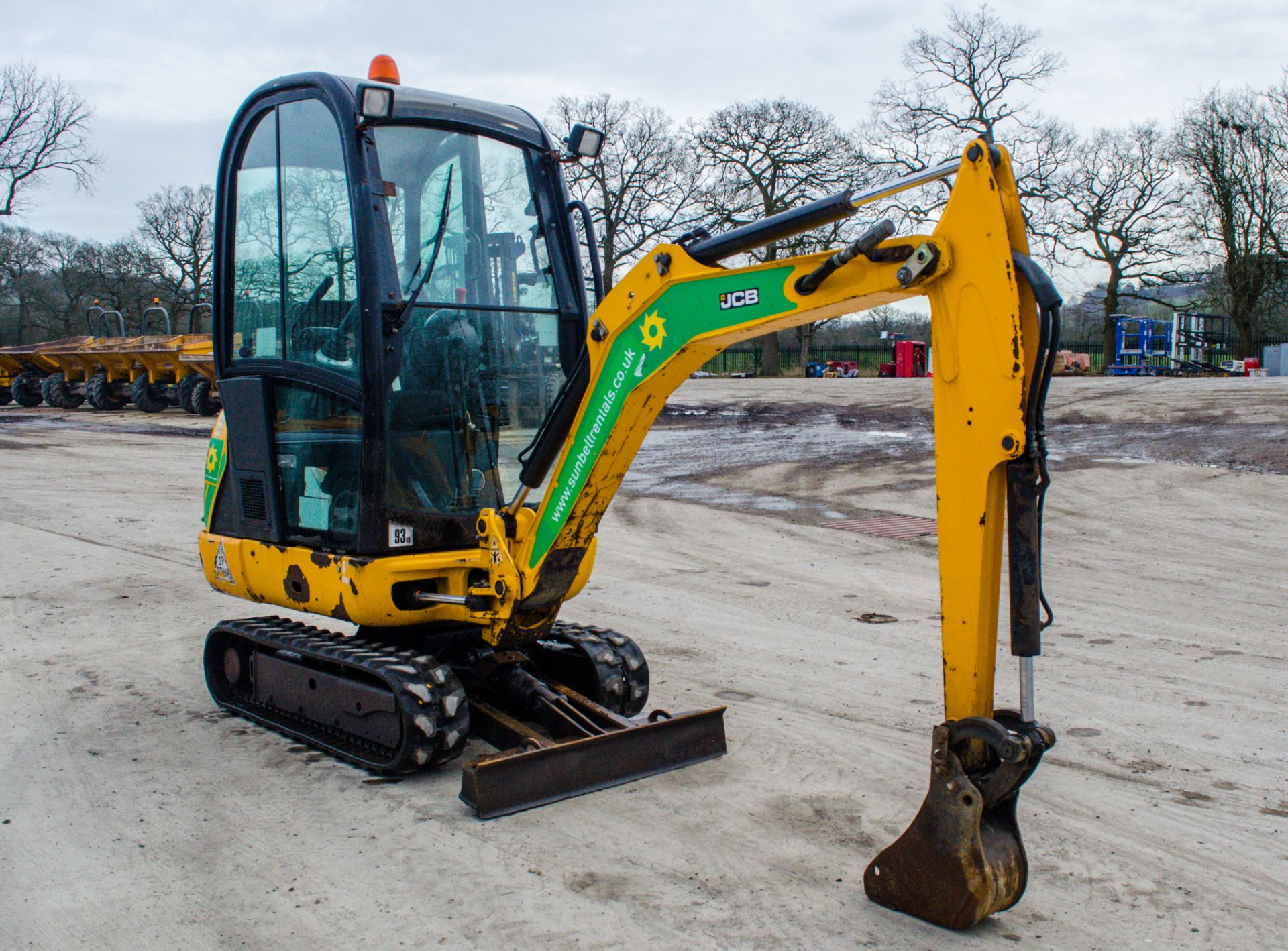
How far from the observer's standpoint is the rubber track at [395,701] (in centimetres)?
461

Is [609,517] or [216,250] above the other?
[216,250]

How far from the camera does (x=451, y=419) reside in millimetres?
4953

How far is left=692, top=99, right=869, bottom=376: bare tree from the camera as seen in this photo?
121 feet

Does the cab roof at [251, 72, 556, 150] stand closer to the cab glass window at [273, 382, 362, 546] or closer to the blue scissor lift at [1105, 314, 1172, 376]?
the cab glass window at [273, 382, 362, 546]

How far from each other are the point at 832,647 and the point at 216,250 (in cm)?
417

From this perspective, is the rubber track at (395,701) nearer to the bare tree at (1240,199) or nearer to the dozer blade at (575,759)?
the dozer blade at (575,759)

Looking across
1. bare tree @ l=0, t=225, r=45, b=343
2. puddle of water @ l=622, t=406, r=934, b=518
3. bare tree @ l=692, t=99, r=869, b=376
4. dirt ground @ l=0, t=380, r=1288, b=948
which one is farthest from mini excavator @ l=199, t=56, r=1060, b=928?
bare tree @ l=0, t=225, r=45, b=343

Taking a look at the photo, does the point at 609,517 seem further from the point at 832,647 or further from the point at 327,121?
the point at 327,121

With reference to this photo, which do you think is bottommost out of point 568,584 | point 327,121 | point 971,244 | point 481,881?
point 481,881

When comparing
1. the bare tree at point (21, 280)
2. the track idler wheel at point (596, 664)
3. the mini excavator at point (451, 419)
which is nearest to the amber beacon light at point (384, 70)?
the mini excavator at point (451, 419)

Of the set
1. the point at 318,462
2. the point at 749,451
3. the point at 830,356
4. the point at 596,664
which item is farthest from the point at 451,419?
the point at 830,356

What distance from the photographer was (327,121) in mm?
4906

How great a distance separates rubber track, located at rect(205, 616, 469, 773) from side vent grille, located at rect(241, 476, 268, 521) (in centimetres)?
57

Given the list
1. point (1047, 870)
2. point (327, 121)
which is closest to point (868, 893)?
point (1047, 870)
